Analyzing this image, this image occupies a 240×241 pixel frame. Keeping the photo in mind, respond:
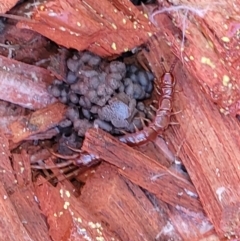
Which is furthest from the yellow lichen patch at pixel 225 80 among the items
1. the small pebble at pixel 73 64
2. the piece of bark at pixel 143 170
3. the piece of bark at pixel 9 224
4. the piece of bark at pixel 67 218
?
the piece of bark at pixel 9 224

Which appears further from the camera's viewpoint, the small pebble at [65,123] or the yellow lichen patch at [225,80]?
the small pebble at [65,123]

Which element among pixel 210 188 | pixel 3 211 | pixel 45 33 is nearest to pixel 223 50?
pixel 210 188

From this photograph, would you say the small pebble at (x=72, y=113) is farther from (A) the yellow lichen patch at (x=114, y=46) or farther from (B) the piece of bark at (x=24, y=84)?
(A) the yellow lichen patch at (x=114, y=46)

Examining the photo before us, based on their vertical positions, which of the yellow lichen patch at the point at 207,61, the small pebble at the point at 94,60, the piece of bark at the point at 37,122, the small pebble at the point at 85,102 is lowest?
the piece of bark at the point at 37,122

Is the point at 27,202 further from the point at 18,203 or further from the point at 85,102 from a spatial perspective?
the point at 85,102

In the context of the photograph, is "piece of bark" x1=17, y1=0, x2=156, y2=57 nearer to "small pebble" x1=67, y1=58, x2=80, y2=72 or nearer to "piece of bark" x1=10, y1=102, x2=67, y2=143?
"small pebble" x1=67, y1=58, x2=80, y2=72

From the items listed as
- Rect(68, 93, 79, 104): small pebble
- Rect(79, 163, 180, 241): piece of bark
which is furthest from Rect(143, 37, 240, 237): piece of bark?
Rect(68, 93, 79, 104): small pebble
